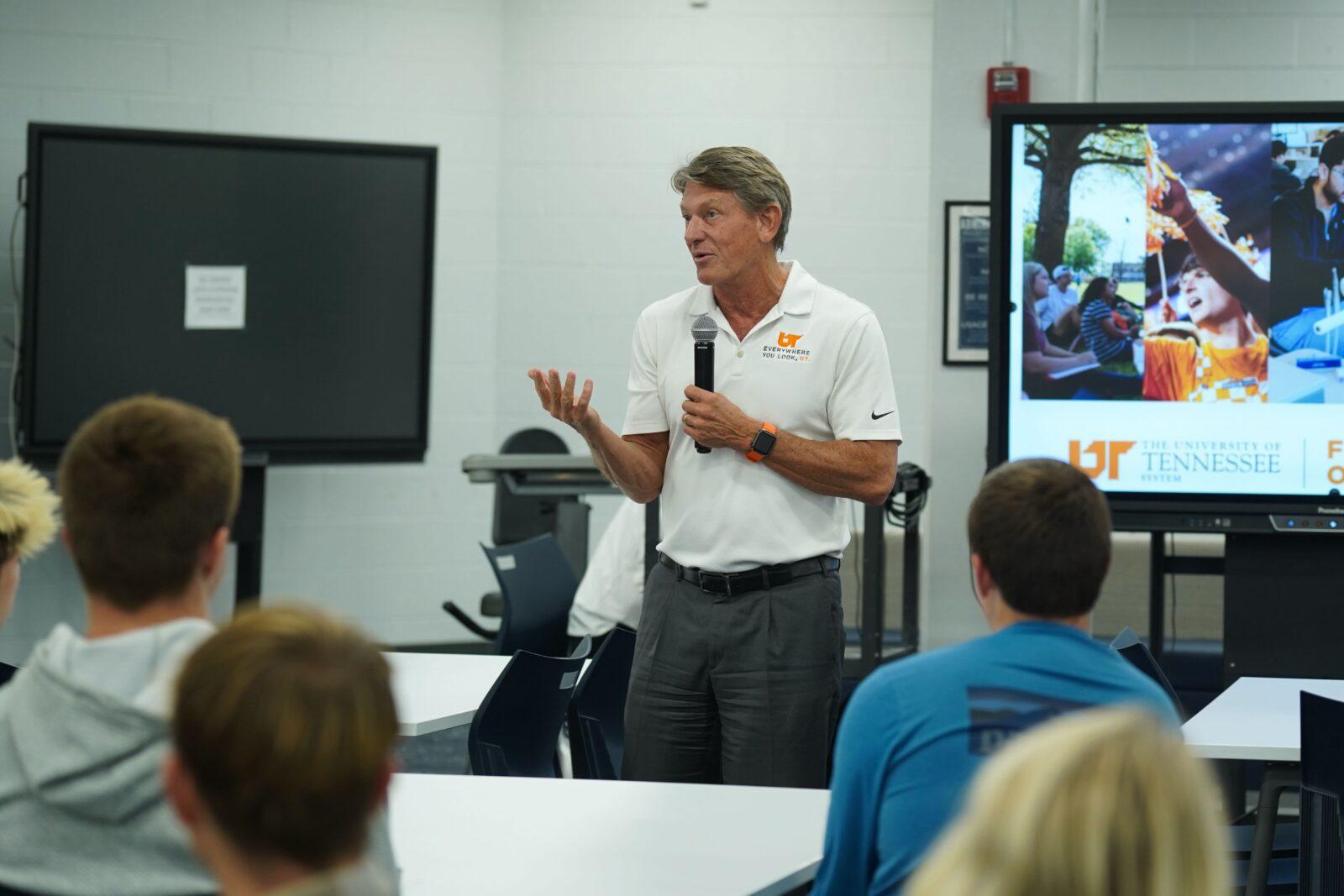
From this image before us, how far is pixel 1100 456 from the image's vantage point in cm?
385

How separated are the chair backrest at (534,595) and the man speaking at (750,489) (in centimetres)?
101

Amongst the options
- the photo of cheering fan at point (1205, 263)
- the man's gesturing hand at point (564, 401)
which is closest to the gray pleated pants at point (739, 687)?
the man's gesturing hand at point (564, 401)

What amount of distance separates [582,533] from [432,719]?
250cm

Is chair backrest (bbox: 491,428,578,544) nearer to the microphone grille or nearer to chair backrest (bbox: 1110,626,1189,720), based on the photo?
the microphone grille

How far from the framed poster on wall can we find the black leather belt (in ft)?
6.65

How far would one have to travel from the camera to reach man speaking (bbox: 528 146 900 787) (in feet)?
8.59

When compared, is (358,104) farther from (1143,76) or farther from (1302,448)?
(1302,448)

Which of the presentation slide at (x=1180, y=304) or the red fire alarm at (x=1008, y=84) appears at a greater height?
the red fire alarm at (x=1008, y=84)

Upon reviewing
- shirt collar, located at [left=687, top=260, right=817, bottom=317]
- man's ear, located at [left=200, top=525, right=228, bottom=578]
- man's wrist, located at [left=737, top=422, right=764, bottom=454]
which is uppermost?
shirt collar, located at [left=687, top=260, right=817, bottom=317]

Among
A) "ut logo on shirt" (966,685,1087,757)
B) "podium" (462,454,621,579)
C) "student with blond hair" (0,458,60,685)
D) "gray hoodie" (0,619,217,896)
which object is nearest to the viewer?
"gray hoodie" (0,619,217,896)

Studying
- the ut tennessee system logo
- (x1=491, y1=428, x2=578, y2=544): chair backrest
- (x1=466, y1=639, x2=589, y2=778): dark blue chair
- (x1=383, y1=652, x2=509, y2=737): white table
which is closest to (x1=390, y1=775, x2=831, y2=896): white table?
(x1=466, y1=639, x2=589, y2=778): dark blue chair

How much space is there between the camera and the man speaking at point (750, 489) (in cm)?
262

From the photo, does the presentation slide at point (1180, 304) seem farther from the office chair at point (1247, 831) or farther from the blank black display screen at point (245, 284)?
the blank black display screen at point (245, 284)

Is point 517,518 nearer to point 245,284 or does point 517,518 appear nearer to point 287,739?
point 245,284
